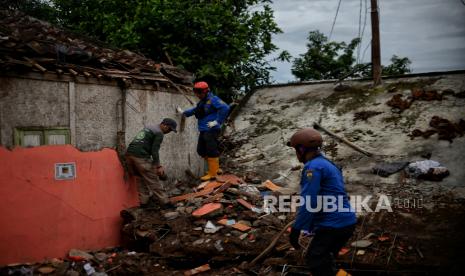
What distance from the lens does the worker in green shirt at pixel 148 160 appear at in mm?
7043

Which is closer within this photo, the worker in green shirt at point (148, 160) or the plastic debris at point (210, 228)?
the plastic debris at point (210, 228)

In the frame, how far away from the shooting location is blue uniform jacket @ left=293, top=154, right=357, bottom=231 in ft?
12.4

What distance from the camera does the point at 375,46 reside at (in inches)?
440

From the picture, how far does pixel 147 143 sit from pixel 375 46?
7.61 m

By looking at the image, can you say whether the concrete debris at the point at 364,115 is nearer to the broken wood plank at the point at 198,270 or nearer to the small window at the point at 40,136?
the broken wood plank at the point at 198,270

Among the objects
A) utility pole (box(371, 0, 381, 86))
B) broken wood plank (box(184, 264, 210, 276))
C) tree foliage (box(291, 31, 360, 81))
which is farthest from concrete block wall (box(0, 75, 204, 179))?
tree foliage (box(291, 31, 360, 81))

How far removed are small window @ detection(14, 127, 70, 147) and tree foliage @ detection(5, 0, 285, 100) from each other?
5.02 meters

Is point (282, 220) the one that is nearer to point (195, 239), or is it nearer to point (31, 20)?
point (195, 239)

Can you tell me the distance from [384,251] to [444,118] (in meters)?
4.90

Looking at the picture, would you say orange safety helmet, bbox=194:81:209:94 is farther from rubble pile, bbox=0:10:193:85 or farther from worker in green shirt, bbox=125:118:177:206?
worker in green shirt, bbox=125:118:177:206

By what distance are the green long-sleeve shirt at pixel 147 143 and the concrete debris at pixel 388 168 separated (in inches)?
175

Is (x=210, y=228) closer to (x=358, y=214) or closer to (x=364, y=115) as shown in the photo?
(x=358, y=214)

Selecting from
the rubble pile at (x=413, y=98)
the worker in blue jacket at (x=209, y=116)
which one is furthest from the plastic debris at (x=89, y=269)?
the rubble pile at (x=413, y=98)

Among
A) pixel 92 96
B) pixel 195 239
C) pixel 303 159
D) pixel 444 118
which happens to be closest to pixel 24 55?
pixel 92 96
